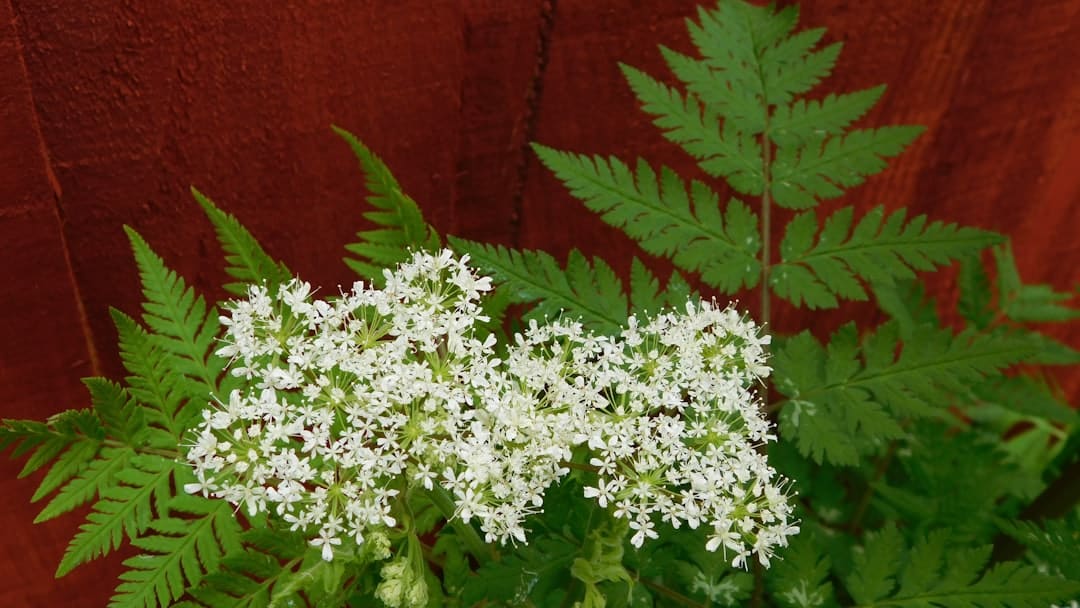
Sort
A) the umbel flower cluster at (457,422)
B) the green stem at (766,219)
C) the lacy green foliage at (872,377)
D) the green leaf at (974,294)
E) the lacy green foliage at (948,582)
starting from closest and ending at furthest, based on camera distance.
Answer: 1. the umbel flower cluster at (457,422)
2. the lacy green foliage at (948,582)
3. the lacy green foliage at (872,377)
4. the green stem at (766,219)
5. the green leaf at (974,294)

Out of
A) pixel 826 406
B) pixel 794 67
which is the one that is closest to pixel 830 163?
pixel 794 67

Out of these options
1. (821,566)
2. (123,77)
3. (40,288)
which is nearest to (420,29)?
(123,77)

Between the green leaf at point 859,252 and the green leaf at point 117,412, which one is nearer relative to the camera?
the green leaf at point 117,412

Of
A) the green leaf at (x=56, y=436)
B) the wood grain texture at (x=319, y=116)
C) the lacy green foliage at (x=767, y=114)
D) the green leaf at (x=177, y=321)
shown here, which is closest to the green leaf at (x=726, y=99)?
the lacy green foliage at (x=767, y=114)

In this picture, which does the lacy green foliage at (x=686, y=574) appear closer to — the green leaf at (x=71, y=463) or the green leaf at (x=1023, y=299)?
the green leaf at (x=71, y=463)

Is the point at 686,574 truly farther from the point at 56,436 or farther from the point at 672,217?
the point at 56,436

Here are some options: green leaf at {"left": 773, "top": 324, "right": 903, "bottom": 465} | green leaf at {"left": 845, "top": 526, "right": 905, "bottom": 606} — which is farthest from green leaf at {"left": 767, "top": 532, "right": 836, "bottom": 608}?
green leaf at {"left": 773, "top": 324, "right": 903, "bottom": 465}

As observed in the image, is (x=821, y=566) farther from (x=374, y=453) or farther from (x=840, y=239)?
(x=374, y=453)

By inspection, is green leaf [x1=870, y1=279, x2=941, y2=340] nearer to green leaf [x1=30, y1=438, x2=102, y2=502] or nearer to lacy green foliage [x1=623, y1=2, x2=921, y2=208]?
lacy green foliage [x1=623, y1=2, x2=921, y2=208]
